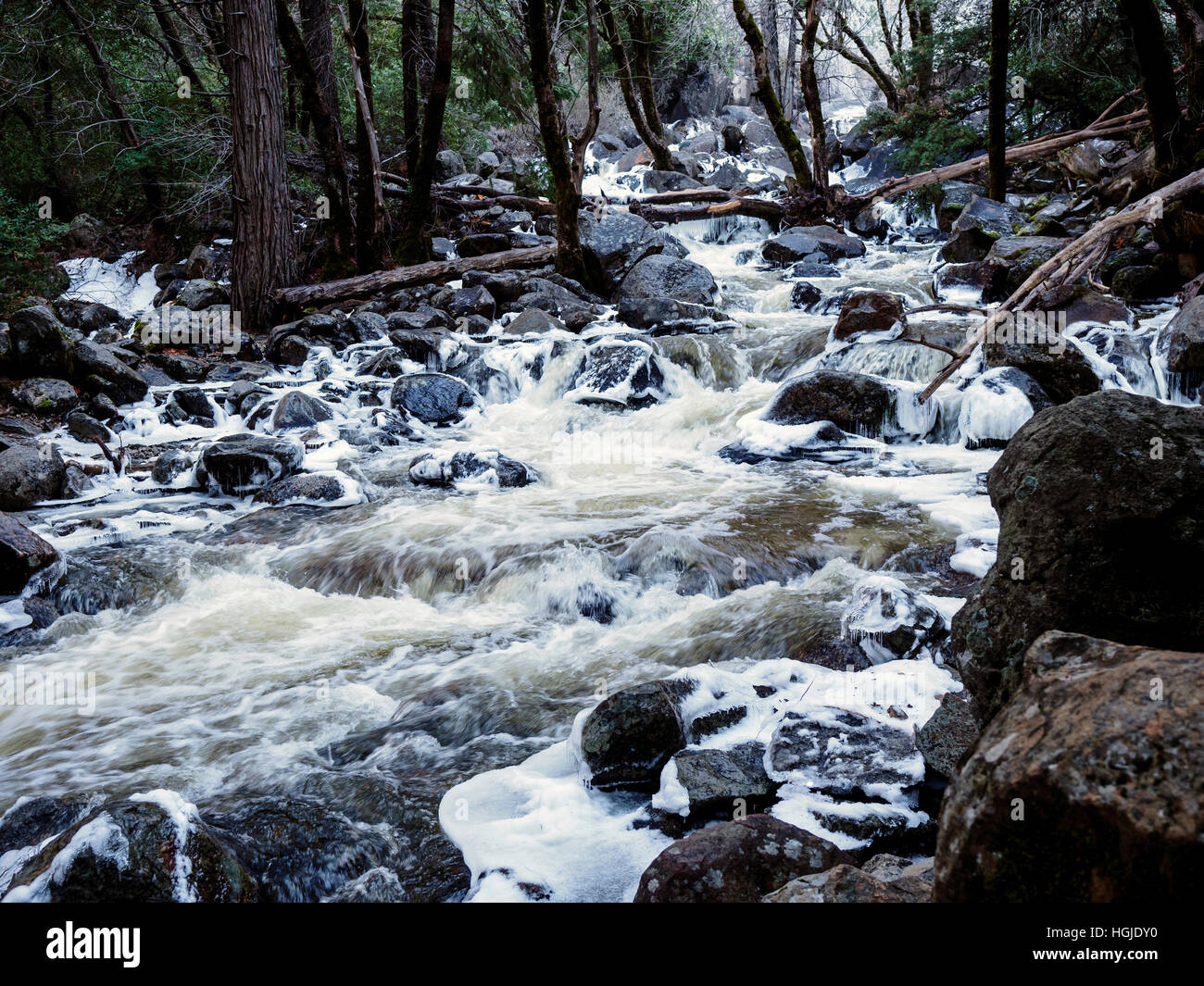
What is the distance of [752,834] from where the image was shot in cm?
250

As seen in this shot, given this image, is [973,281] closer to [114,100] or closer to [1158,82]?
[1158,82]

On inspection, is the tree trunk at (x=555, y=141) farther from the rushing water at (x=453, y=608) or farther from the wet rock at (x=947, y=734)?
the wet rock at (x=947, y=734)

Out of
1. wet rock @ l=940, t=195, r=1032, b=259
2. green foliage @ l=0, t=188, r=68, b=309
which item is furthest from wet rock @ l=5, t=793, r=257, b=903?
wet rock @ l=940, t=195, r=1032, b=259

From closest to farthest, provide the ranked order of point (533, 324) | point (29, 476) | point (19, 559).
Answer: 1. point (19, 559)
2. point (29, 476)
3. point (533, 324)

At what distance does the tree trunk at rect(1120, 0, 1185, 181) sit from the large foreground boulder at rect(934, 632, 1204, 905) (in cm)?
928

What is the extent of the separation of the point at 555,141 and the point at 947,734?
11.4 metres

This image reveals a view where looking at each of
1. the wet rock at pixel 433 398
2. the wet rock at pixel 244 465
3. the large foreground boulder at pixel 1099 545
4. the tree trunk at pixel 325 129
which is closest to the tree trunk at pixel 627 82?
the tree trunk at pixel 325 129

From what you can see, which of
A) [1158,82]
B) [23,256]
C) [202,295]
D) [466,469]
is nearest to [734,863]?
[466,469]

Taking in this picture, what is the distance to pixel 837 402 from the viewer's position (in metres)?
8.43

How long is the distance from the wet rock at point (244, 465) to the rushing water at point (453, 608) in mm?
317

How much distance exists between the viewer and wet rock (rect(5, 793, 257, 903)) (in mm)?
2377

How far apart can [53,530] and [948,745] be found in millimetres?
6881

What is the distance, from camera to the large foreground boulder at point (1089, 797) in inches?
54.6
